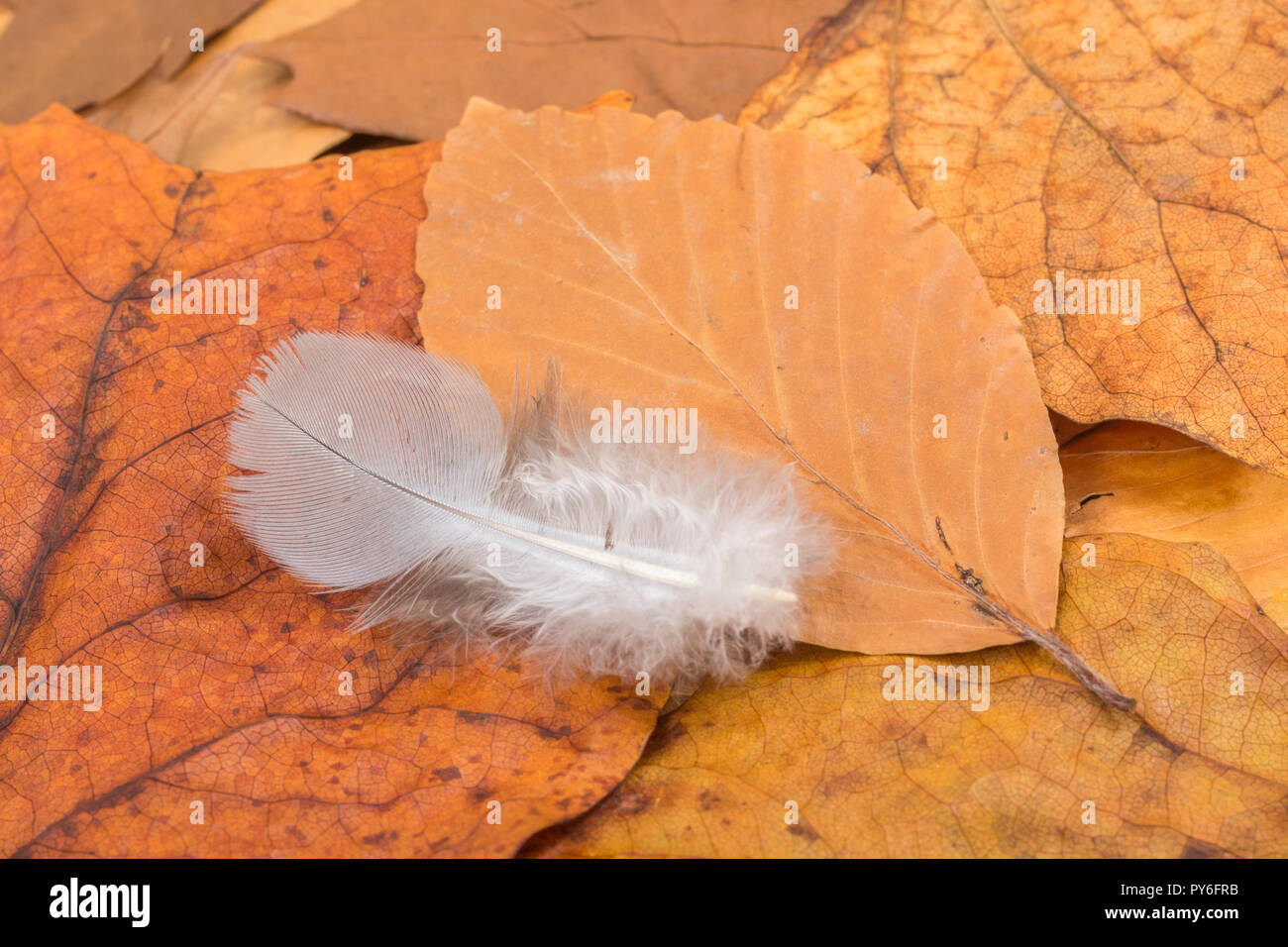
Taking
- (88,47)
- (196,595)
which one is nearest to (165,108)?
(88,47)

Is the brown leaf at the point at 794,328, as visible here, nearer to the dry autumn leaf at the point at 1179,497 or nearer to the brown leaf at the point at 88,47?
the dry autumn leaf at the point at 1179,497

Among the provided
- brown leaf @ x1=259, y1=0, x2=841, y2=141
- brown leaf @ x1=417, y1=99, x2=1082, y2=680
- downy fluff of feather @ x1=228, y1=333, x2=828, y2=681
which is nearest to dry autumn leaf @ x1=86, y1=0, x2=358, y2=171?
brown leaf @ x1=259, y1=0, x2=841, y2=141

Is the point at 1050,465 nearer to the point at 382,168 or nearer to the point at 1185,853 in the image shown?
the point at 1185,853

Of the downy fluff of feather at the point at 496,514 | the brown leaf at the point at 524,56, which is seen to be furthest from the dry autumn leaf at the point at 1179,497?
the brown leaf at the point at 524,56

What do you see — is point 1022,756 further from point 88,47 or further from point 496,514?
point 88,47

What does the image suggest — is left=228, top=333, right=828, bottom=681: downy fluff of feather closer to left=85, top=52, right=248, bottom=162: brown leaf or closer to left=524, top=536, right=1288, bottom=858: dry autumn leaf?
left=524, top=536, right=1288, bottom=858: dry autumn leaf

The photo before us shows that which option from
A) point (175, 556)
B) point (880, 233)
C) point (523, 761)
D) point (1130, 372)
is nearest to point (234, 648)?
point (175, 556)

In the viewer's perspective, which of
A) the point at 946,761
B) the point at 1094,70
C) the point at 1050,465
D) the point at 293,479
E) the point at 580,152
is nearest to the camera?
the point at 946,761
